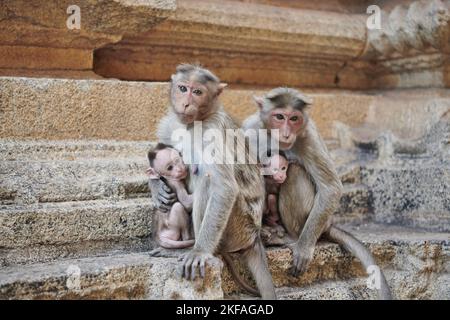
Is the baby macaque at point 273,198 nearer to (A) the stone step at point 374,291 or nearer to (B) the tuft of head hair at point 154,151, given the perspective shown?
(A) the stone step at point 374,291

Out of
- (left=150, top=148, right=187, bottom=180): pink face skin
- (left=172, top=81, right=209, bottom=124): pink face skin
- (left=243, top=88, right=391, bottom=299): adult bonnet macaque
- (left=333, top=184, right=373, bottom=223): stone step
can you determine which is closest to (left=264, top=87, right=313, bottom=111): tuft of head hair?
(left=243, top=88, right=391, bottom=299): adult bonnet macaque

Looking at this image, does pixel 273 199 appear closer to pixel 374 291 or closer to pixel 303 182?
pixel 303 182

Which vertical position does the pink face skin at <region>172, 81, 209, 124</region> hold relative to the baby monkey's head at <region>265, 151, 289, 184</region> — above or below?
above

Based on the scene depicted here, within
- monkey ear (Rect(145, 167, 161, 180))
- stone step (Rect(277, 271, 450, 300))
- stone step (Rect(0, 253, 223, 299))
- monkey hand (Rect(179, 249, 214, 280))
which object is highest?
monkey ear (Rect(145, 167, 161, 180))

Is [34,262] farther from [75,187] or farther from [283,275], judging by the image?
[283,275]

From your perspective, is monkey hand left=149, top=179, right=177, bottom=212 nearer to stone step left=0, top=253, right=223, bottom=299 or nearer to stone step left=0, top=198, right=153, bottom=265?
stone step left=0, top=198, right=153, bottom=265

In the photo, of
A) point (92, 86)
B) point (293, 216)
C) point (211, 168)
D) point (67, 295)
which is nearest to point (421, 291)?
point (293, 216)

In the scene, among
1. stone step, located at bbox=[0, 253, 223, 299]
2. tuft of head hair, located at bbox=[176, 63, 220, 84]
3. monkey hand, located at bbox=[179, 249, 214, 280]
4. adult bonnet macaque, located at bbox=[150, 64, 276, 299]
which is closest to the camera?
stone step, located at bbox=[0, 253, 223, 299]

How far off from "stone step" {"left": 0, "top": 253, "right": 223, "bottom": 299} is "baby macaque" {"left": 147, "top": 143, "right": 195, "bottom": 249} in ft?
0.62

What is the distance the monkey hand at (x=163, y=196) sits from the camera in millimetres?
2734

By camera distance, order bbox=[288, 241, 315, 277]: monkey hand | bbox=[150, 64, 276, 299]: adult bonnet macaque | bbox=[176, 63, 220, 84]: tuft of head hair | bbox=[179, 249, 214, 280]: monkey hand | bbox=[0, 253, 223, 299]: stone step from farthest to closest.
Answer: bbox=[288, 241, 315, 277]: monkey hand → bbox=[176, 63, 220, 84]: tuft of head hair → bbox=[150, 64, 276, 299]: adult bonnet macaque → bbox=[179, 249, 214, 280]: monkey hand → bbox=[0, 253, 223, 299]: stone step

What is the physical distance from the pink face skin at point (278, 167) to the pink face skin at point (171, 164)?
40 cm

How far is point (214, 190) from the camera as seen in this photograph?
8.41ft

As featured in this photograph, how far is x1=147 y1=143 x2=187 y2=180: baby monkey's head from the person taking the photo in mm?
2754
